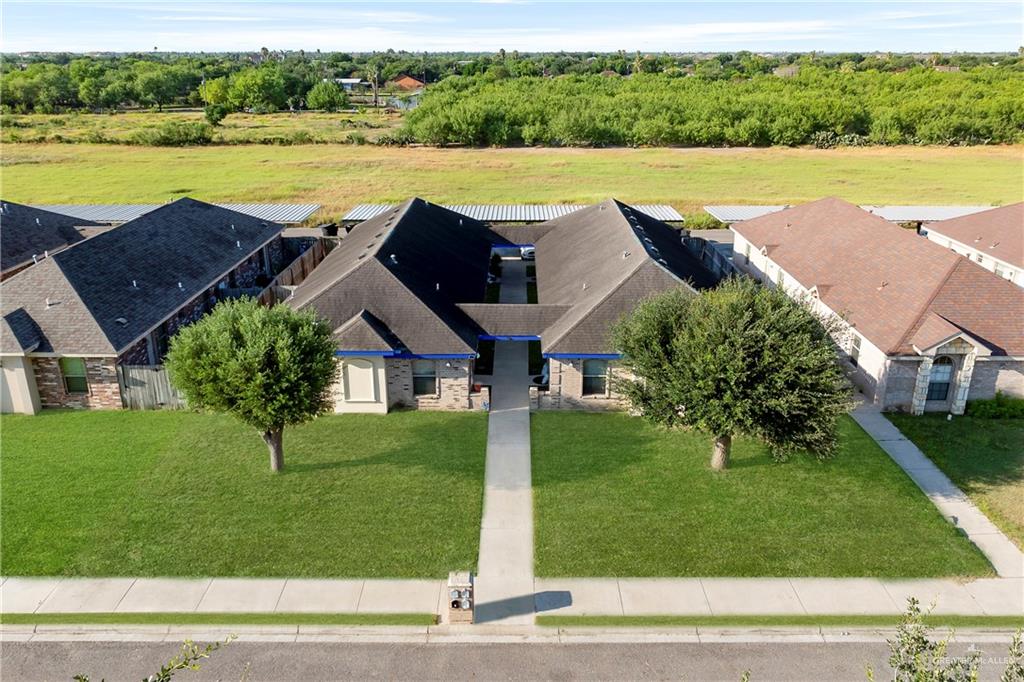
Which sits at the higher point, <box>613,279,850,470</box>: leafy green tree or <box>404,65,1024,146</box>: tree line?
<box>404,65,1024,146</box>: tree line

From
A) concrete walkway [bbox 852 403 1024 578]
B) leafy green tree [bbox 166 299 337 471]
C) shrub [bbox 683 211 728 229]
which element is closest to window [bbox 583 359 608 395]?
concrete walkway [bbox 852 403 1024 578]

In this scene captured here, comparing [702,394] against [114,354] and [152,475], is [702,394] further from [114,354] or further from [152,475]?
[114,354]

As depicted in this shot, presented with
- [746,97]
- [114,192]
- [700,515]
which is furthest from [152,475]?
[746,97]

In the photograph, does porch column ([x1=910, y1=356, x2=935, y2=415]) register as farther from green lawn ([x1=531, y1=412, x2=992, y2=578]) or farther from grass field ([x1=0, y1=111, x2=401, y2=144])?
grass field ([x1=0, y1=111, x2=401, y2=144])

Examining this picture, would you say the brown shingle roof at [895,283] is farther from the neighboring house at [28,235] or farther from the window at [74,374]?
the neighboring house at [28,235]

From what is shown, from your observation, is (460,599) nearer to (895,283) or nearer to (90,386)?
(90,386)

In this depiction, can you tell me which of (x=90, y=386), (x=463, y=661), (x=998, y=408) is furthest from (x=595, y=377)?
(x=90, y=386)
